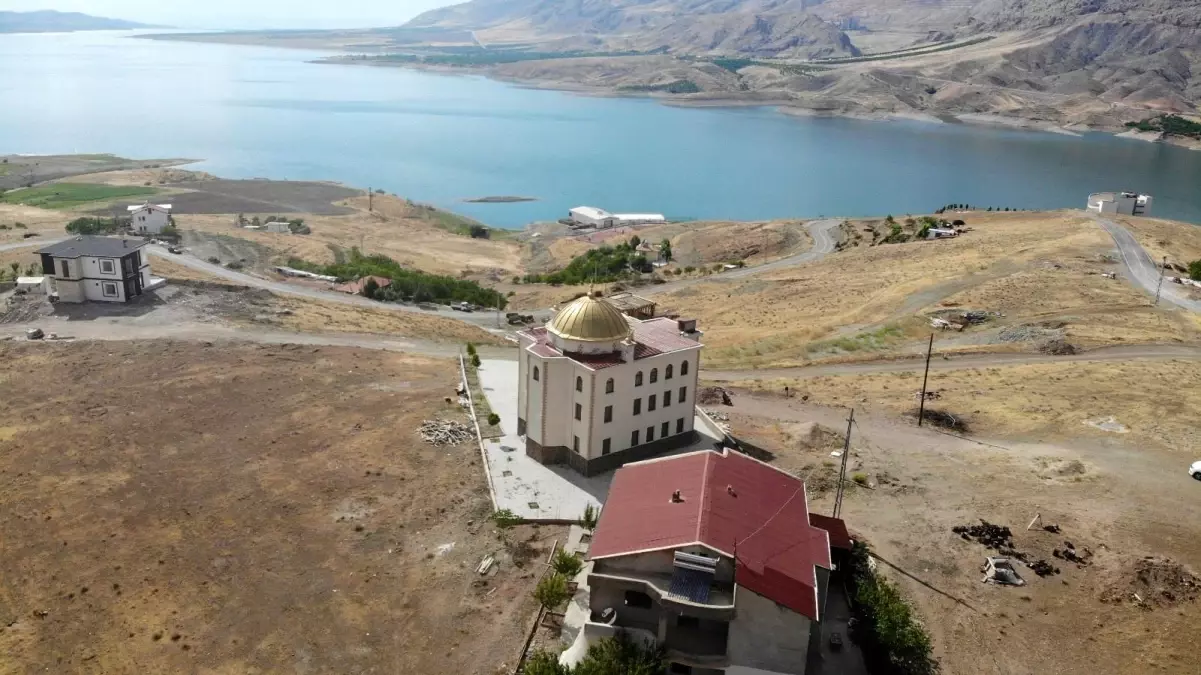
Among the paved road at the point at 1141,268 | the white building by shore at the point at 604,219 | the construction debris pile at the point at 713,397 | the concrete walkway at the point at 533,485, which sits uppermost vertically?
the paved road at the point at 1141,268

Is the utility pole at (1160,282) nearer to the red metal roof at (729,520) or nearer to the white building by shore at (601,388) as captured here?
the white building by shore at (601,388)

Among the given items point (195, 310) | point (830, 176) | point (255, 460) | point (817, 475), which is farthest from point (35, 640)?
point (830, 176)

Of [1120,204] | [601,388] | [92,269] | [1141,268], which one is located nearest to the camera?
[601,388]

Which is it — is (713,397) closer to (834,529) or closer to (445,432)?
(445,432)

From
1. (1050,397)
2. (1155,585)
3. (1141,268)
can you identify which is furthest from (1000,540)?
(1141,268)

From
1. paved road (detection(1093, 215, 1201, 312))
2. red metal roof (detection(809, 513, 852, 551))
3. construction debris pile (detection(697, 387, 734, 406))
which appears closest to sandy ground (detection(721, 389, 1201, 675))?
construction debris pile (detection(697, 387, 734, 406))

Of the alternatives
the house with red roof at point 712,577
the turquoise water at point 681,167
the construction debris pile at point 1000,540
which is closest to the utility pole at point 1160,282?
the construction debris pile at point 1000,540

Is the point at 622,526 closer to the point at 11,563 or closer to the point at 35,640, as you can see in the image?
the point at 35,640
